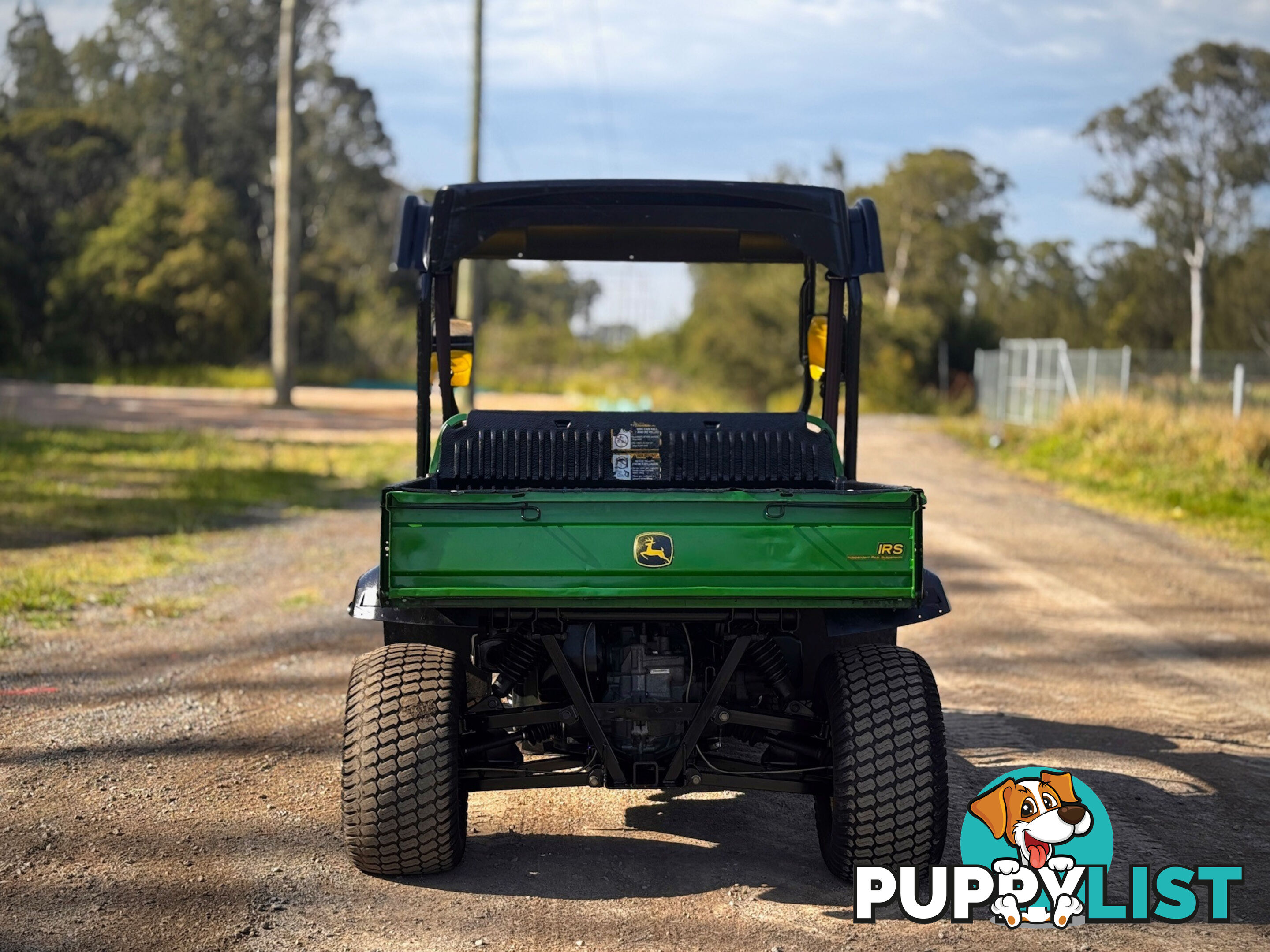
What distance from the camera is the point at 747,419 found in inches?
227

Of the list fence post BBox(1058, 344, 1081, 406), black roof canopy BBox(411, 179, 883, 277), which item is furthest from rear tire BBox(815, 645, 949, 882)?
fence post BBox(1058, 344, 1081, 406)

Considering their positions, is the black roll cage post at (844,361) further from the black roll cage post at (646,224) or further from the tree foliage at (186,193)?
the tree foliage at (186,193)

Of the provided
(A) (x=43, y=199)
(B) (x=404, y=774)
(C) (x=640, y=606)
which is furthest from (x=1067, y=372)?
(A) (x=43, y=199)

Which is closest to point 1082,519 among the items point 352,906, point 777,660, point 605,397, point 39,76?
point 777,660

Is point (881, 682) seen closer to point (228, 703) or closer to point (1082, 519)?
point (228, 703)

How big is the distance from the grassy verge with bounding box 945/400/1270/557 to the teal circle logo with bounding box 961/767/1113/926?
31.6ft

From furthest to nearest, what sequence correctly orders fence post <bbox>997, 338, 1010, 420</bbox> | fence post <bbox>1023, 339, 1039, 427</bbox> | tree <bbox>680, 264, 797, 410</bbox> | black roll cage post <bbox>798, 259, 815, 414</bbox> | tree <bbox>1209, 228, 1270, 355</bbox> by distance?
tree <bbox>1209, 228, 1270, 355</bbox> < tree <bbox>680, 264, 797, 410</bbox> < fence post <bbox>997, 338, 1010, 420</bbox> < fence post <bbox>1023, 339, 1039, 427</bbox> < black roll cage post <bbox>798, 259, 815, 414</bbox>

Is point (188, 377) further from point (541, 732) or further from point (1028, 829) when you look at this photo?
point (1028, 829)

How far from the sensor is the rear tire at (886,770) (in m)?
4.34

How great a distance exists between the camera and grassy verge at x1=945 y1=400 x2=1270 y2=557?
621 inches

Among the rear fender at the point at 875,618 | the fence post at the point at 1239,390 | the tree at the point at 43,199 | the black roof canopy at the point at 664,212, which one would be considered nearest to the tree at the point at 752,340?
the tree at the point at 43,199

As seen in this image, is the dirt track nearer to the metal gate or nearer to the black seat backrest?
the black seat backrest

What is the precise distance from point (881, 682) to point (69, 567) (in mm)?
8074

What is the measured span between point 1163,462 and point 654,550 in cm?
1705
